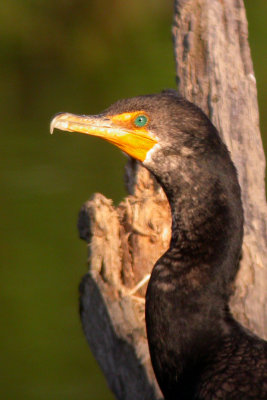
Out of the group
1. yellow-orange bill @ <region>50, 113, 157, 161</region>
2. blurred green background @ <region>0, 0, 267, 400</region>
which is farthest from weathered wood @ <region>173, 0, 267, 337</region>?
blurred green background @ <region>0, 0, 267, 400</region>

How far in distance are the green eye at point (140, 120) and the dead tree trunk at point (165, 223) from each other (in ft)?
2.39

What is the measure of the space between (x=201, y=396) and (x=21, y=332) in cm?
310

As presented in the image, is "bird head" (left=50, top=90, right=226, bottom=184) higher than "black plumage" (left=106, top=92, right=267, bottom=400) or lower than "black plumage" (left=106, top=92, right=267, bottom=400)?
higher

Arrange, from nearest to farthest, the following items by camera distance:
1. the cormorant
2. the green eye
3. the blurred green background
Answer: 1. the cormorant
2. the green eye
3. the blurred green background

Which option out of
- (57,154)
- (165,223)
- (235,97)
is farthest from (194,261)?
(57,154)

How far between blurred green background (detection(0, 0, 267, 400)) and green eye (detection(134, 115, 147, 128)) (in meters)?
2.67

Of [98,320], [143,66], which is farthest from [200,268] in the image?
[143,66]

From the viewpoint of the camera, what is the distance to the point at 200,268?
3.38 meters

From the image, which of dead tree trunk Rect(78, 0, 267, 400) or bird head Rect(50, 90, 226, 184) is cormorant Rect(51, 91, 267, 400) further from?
dead tree trunk Rect(78, 0, 267, 400)

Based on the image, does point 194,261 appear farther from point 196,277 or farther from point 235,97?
point 235,97

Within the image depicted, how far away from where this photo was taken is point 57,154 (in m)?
7.93

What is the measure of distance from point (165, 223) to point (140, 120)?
79 cm

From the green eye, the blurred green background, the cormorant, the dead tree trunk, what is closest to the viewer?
the cormorant

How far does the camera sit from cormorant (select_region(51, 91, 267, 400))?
3.35m
